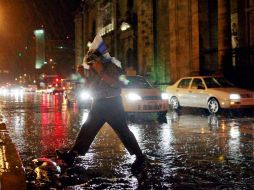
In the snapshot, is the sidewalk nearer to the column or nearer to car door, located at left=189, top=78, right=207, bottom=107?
car door, located at left=189, top=78, right=207, bottom=107

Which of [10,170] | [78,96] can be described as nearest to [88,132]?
[10,170]

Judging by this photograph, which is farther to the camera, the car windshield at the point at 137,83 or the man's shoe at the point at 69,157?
Answer: the car windshield at the point at 137,83

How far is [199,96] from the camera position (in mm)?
18188

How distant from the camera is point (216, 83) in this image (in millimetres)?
18281

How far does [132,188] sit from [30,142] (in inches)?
185

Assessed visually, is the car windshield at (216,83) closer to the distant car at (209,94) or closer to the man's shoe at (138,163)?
the distant car at (209,94)

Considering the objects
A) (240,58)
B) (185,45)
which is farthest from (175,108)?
(185,45)

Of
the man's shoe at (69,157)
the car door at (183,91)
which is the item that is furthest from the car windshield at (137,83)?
the man's shoe at (69,157)

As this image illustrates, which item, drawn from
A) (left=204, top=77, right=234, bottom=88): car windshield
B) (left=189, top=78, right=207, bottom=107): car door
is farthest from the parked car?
(left=204, top=77, right=234, bottom=88): car windshield

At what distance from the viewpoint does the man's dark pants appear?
6785 millimetres

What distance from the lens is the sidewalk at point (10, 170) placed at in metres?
4.66

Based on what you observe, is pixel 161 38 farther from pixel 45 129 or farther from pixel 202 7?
pixel 45 129

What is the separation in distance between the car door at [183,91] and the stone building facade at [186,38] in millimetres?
4435

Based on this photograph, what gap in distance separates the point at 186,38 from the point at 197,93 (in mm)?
10111
